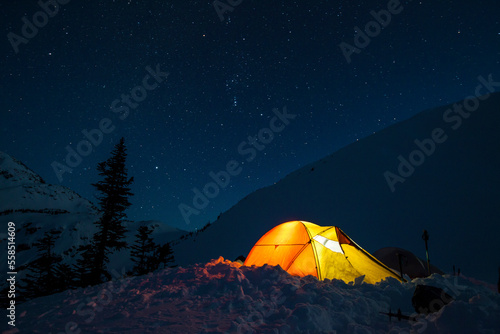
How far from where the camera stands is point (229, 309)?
15.4 feet

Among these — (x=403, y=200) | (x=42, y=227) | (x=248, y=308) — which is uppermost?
(x=42, y=227)

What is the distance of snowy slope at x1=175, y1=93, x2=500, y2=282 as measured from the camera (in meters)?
17.3

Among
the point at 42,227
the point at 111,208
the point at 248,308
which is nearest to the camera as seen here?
the point at 248,308

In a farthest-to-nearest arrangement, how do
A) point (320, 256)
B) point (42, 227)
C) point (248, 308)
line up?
point (42, 227), point (320, 256), point (248, 308)

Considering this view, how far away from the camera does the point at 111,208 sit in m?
15.1

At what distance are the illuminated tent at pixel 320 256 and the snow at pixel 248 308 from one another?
1018mm

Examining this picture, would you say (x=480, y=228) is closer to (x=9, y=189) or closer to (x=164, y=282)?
(x=164, y=282)

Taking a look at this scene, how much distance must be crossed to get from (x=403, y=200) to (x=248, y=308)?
80.8 feet

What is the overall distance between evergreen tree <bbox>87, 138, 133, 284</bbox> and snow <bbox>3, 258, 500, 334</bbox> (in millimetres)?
9055

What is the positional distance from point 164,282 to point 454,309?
21.4 ft

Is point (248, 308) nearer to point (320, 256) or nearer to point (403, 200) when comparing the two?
point (320, 256)

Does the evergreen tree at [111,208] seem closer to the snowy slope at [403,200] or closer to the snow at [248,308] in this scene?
the snow at [248,308]

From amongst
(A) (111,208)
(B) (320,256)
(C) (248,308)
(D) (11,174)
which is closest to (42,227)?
(A) (111,208)

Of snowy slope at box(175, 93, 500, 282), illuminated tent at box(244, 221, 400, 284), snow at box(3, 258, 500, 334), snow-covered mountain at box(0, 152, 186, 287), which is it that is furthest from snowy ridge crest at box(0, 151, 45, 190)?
illuminated tent at box(244, 221, 400, 284)
